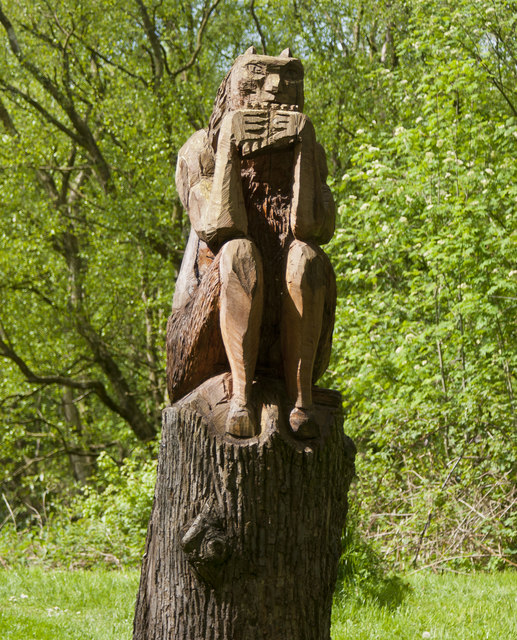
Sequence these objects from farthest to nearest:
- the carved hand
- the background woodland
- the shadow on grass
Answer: the background woodland
the shadow on grass
the carved hand

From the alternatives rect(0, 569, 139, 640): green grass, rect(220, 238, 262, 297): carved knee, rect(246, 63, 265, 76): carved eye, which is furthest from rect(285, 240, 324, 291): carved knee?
rect(0, 569, 139, 640): green grass

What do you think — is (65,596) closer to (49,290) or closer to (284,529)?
(284,529)

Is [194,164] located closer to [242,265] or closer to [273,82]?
[273,82]

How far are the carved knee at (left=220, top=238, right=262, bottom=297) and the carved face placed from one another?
680mm

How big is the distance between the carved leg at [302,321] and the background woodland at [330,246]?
306cm

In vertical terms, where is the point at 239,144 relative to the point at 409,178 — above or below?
below

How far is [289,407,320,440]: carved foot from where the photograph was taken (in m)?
3.19

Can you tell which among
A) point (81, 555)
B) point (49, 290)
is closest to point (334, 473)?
point (81, 555)

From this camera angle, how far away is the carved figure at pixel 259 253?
3193 millimetres

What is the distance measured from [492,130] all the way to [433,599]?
531cm

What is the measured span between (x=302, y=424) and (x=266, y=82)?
1.51 m

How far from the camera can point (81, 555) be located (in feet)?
27.2

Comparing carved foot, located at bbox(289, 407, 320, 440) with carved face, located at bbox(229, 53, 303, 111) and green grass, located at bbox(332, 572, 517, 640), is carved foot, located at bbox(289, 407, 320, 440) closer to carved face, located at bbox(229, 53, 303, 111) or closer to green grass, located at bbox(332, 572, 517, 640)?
carved face, located at bbox(229, 53, 303, 111)

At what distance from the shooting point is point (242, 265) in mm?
3184
